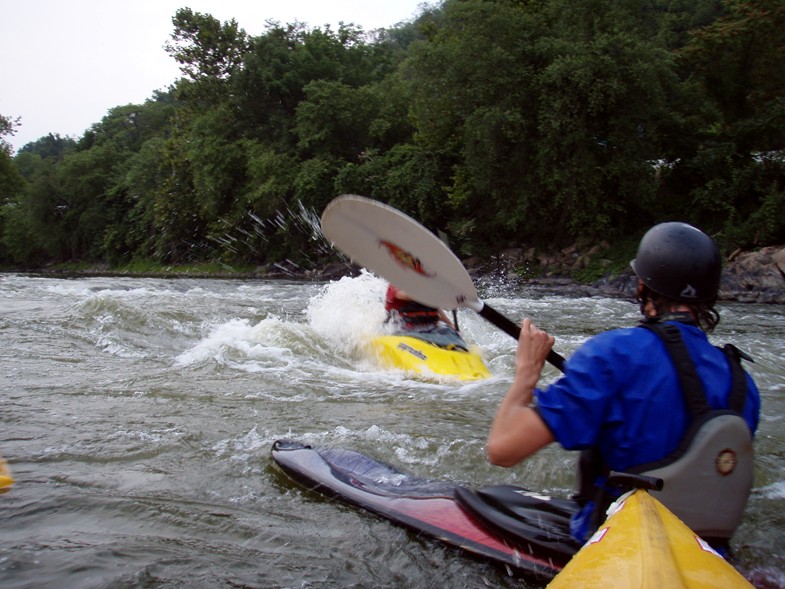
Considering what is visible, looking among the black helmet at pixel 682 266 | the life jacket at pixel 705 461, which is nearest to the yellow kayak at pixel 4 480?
the life jacket at pixel 705 461

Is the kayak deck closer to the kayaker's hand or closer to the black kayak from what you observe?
the black kayak

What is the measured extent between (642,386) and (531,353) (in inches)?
12.7

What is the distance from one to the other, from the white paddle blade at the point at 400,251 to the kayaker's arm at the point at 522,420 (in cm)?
75

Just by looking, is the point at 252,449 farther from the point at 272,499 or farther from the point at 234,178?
the point at 234,178

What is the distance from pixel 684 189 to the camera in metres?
19.8

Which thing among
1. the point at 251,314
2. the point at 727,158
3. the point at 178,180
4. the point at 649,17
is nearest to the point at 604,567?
the point at 251,314

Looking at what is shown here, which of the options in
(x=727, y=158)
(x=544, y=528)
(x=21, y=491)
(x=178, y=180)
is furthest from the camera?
(x=178, y=180)

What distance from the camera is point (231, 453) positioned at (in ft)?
11.9

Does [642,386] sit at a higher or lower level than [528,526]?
higher

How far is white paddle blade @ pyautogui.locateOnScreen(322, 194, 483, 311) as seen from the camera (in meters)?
2.87

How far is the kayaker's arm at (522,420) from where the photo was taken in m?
1.73

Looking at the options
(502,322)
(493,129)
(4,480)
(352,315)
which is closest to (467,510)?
(502,322)

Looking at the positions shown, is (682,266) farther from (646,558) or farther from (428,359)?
(428,359)

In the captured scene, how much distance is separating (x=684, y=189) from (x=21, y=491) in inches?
783
